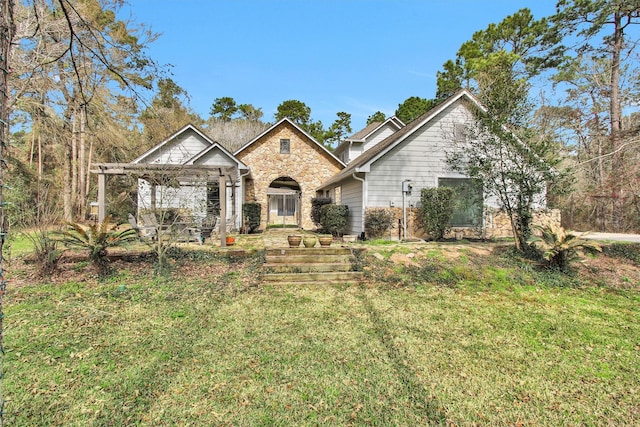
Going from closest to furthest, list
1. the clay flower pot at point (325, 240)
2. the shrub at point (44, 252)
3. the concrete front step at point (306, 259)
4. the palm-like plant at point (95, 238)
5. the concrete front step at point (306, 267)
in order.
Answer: the palm-like plant at point (95, 238) < the shrub at point (44, 252) < the concrete front step at point (306, 267) < the concrete front step at point (306, 259) < the clay flower pot at point (325, 240)

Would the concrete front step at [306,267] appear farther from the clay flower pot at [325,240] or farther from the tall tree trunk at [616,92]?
the tall tree trunk at [616,92]

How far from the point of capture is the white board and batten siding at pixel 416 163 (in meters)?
11.3

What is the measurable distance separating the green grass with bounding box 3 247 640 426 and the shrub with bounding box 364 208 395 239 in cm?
483

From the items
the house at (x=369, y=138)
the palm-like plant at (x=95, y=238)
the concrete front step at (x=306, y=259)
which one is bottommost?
the concrete front step at (x=306, y=259)

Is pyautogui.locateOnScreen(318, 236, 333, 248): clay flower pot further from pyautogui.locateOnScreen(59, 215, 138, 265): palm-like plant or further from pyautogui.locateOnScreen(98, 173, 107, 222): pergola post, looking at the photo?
pyautogui.locateOnScreen(98, 173, 107, 222): pergola post

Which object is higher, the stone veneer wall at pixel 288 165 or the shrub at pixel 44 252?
the stone veneer wall at pixel 288 165

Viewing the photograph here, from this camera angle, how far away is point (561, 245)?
6898 millimetres

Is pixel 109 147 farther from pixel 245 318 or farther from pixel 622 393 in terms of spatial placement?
pixel 622 393

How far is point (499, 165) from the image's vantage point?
326 inches

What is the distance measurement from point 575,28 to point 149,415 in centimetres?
2504

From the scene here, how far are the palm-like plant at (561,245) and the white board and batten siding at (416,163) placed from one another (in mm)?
4722


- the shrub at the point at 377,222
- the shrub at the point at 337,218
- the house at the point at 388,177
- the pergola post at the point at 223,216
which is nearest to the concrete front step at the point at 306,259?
the pergola post at the point at 223,216

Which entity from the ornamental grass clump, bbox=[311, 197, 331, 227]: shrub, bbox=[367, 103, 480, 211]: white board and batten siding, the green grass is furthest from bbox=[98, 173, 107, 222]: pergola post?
bbox=[311, 197, 331, 227]: shrub

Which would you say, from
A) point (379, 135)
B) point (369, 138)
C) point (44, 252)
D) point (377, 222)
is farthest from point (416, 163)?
point (379, 135)
